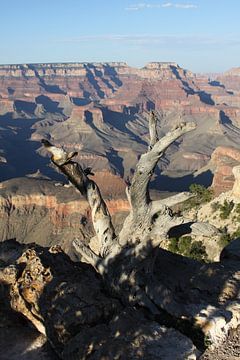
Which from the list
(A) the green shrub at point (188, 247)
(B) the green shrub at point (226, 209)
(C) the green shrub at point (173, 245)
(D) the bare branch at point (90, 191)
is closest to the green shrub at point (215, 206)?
(B) the green shrub at point (226, 209)

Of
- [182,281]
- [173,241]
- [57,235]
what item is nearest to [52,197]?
[57,235]

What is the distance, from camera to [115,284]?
46.5ft

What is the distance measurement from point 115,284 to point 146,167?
368 centimetres

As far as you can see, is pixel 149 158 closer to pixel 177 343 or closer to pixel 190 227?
pixel 190 227

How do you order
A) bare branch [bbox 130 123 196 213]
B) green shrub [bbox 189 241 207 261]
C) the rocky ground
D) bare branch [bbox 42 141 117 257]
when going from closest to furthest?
1. the rocky ground
2. bare branch [bbox 42 141 117 257]
3. bare branch [bbox 130 123 196 213]
4. green shrub [bbox 189 241 207 261]

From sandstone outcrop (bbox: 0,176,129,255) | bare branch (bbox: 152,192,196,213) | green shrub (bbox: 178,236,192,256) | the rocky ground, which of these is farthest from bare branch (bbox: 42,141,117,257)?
sandstone outcrop (bbox: 0,176,129,255)

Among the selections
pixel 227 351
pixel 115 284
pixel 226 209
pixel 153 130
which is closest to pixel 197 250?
pixel 226 209

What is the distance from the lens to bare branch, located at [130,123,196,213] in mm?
13445

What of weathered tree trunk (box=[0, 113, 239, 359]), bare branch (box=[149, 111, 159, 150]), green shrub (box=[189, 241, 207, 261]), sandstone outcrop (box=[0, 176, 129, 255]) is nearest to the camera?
weathered tree trunk (box=[0, 113, 239, 359])

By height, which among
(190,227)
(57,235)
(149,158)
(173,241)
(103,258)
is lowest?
(57,235)

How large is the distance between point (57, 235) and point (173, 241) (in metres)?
80.9

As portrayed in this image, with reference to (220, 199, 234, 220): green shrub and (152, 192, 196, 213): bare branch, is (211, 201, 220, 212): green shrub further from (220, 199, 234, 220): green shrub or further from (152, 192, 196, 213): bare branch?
(152, 192, 196, 213): bare branch

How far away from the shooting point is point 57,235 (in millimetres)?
112500

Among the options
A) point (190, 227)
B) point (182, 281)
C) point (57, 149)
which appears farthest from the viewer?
point (182, 281)
